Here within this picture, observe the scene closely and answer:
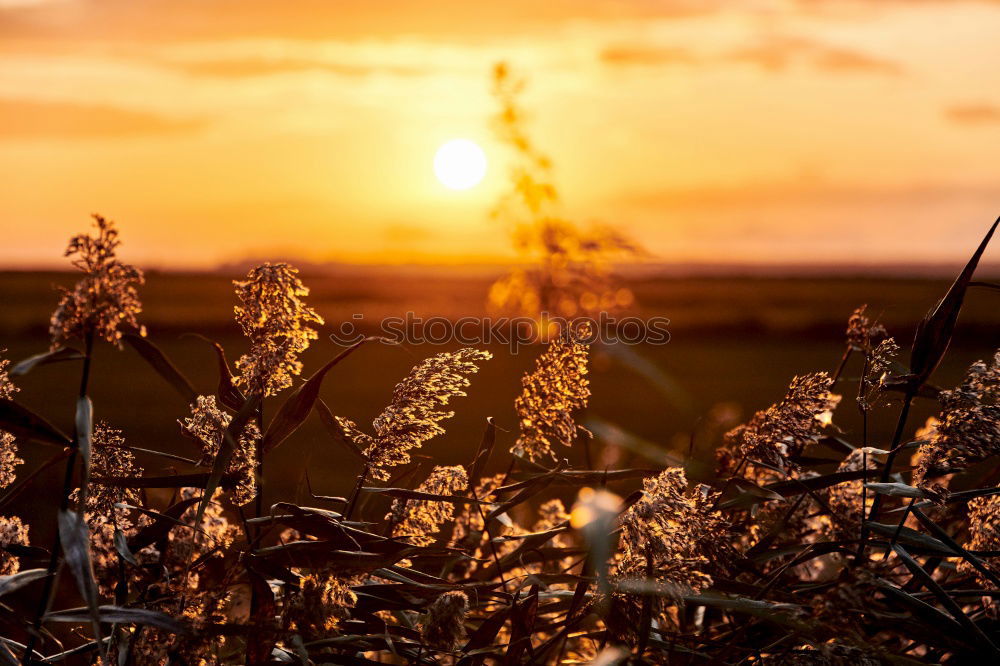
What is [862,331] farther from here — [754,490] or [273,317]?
[273,317]

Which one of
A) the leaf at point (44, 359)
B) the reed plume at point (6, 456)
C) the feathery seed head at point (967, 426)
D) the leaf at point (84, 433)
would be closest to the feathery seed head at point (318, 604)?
the leaf at point (84, 433)

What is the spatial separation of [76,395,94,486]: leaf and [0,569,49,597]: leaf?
329 millimetres

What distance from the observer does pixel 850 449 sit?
7.97ft

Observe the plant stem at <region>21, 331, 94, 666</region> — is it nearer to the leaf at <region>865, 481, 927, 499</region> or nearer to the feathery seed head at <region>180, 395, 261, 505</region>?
the feathery seed head at <region>180, 395, 261, 505</region>

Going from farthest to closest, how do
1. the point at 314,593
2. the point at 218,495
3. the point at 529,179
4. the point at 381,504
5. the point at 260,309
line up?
the point at 529,179 < the point at 381,504 < the point at 218,495 < the point at 260,309 < the point at 314,593

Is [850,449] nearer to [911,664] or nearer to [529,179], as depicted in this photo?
[911,664]

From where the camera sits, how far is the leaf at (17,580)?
1.57m

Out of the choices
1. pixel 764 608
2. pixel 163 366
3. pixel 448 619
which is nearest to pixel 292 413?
pixel 163 366

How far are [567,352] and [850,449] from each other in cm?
91

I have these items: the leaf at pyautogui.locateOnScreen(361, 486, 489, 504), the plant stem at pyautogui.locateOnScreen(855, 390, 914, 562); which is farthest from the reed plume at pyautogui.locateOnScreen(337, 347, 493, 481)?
the plant stem at pyautogui.locateOnScreen(855, 390, 914, 562)

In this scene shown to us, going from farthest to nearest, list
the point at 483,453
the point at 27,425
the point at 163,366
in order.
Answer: the point at 483,453, the point at 163,366, the point at 27,425

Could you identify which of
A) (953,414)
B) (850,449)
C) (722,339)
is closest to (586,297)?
(850,449)

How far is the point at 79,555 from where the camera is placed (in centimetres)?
135

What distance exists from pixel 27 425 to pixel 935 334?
155cm
